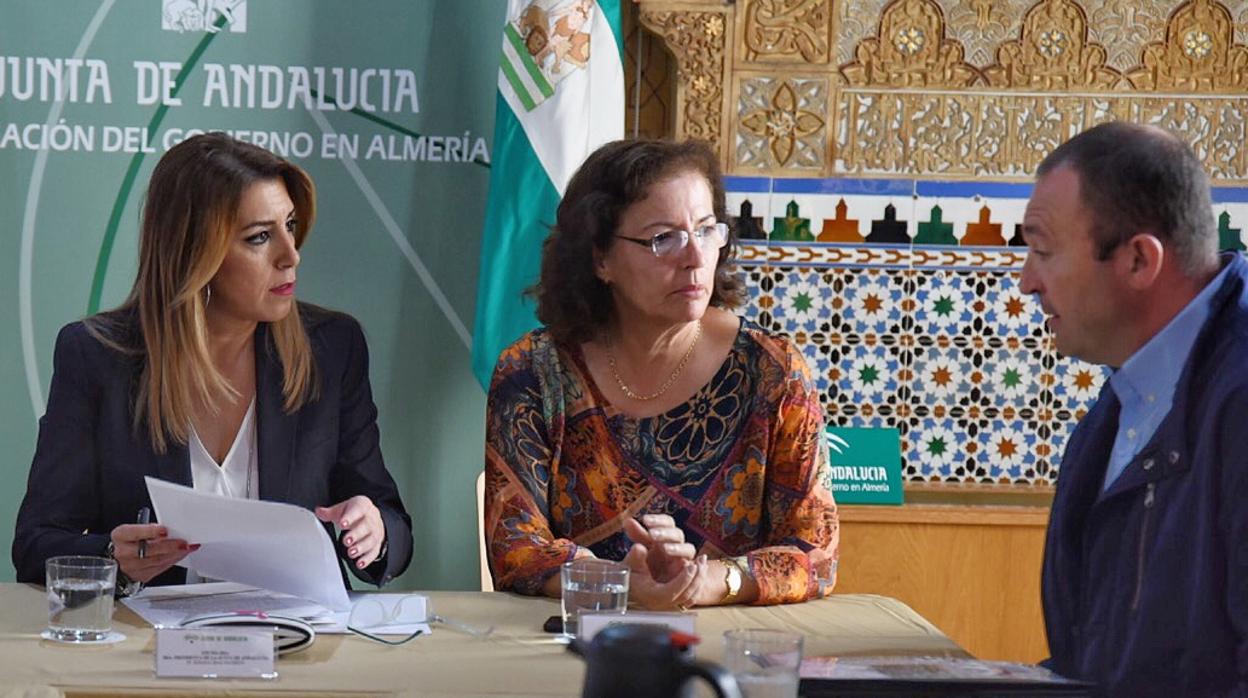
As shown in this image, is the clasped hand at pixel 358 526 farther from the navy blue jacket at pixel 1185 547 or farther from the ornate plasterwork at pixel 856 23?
the ornate plasterwork at pixel 856 23

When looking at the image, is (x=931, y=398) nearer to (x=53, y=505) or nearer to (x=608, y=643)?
(x=53, y=505)

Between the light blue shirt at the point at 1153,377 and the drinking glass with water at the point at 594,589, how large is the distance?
730mm

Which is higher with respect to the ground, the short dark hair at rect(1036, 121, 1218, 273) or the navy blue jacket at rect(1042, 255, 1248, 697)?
the short dark hair at rect(1036, 121, 1218, 273)

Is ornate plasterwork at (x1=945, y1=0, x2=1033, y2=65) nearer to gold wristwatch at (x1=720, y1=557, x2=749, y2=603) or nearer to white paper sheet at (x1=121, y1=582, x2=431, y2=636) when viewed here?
gold wristwatch at (x1=720, y1=557, x2=749, y2=603)

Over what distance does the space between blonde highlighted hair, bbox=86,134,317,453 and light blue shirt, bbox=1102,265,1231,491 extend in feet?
4.98

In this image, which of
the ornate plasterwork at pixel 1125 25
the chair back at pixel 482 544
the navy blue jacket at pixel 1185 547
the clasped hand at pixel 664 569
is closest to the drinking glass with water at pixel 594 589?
the clasped hand at pixel 664 569

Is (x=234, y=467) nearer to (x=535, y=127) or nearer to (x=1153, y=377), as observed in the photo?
(x=535, y=127)

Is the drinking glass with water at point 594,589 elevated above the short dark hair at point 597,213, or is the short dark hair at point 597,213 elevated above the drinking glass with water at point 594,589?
the short dark hair at point 597,213

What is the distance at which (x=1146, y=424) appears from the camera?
208 cm

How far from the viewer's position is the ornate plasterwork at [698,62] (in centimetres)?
407

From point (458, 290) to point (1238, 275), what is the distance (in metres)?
2.53

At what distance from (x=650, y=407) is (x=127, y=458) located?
982mm

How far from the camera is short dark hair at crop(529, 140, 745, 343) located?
115 inches

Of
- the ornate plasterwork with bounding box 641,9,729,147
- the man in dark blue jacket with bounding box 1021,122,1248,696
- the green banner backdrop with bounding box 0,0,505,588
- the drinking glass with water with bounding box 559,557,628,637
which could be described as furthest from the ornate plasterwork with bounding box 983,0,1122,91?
the drinking glass with water with bounding box 559,557,628,637
